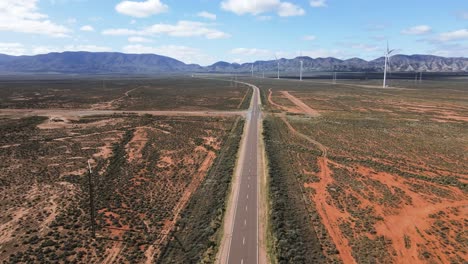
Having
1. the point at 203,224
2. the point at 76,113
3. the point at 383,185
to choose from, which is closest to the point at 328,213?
the point at 383,185

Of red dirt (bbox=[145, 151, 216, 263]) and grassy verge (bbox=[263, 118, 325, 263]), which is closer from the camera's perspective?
grassy verge (bbox=[263, 118, 325, 263])

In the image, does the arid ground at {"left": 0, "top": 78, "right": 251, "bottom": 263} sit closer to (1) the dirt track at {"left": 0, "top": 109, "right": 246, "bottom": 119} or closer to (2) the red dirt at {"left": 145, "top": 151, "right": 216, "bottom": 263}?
(2) the red dirt at {"left": 145, "top": 151, "right": 216, "bottom": 263}

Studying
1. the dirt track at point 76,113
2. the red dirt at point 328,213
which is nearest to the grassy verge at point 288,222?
the red dirt at point 328,213

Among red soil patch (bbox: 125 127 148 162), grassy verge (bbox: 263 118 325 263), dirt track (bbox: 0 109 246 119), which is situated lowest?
grassy verge (bbox: 263 118 325 263)

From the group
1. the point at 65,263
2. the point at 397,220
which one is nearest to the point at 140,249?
the point at 65,263

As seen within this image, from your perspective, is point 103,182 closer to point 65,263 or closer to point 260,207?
point 65,263

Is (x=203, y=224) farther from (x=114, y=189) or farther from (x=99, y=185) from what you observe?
(x=99, y=185)

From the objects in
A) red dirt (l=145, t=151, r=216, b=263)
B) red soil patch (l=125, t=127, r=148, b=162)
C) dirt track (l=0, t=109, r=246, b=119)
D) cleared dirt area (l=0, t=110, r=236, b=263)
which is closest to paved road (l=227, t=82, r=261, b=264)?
red dirt (l=145, t=151, r=216, b=263)
